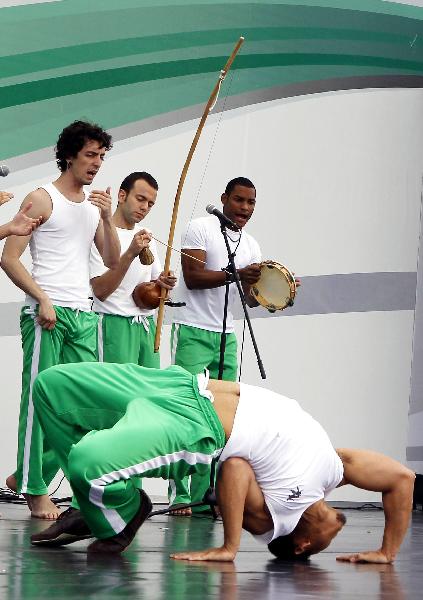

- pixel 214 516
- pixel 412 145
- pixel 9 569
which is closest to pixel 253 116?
pixel 412 145

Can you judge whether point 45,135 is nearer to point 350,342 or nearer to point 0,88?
point 0,88

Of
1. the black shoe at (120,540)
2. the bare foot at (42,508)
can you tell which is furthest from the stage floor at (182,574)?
the bare foot at (42,508)

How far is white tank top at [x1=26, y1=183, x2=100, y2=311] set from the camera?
4.95m

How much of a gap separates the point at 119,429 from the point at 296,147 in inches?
138

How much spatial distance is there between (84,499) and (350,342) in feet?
11.5

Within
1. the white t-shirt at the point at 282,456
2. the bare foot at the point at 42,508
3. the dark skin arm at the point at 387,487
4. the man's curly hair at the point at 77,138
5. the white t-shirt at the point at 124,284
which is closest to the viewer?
the white t-shirt at the point at 282,456

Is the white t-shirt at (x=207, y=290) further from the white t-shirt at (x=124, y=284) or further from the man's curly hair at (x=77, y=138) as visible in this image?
the man's curly hair at (x=77, y=138)

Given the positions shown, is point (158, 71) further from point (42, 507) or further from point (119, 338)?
point (42, 507)

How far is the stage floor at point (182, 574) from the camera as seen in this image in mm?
2967

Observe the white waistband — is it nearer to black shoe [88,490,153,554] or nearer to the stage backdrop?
black shoe [88,490,153,554]

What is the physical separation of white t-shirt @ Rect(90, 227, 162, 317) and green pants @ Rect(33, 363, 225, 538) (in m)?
1.70

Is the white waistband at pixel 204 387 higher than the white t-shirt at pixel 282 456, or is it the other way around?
the white waistband at pixel 204 387

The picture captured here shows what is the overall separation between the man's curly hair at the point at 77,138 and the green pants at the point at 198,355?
1025 millimetres

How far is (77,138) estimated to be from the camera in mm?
5004
